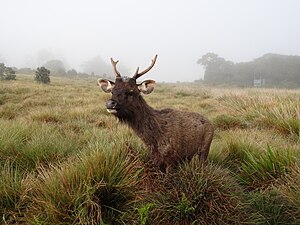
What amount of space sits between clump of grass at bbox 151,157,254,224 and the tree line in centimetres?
5341

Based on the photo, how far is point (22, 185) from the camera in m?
2.62

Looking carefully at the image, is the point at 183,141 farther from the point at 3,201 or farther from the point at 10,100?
the point at 10,100

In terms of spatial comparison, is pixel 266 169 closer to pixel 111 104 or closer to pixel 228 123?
pixel 111 104

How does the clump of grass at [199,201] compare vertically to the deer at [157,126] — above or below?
below

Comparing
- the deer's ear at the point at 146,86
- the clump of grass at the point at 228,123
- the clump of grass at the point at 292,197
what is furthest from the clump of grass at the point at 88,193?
the clump of grass at the point at 228,123

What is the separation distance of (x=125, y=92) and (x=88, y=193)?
1.54m

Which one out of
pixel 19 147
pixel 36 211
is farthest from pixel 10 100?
pixel 36 211

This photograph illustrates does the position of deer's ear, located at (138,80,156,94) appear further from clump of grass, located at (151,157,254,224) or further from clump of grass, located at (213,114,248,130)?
clump of grass, located at (213,114,248,130)

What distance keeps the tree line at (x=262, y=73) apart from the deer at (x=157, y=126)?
172 feet

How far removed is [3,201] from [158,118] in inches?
82.0

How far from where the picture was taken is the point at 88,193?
2.32 meters

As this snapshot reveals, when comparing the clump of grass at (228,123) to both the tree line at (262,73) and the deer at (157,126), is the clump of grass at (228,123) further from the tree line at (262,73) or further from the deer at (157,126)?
the tree line at (262,73)

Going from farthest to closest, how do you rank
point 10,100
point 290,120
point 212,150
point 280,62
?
1. point 280,62
2. point 10,100
3. point 290,120
4. point 212,150

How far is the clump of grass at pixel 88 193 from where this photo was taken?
7.38ft
